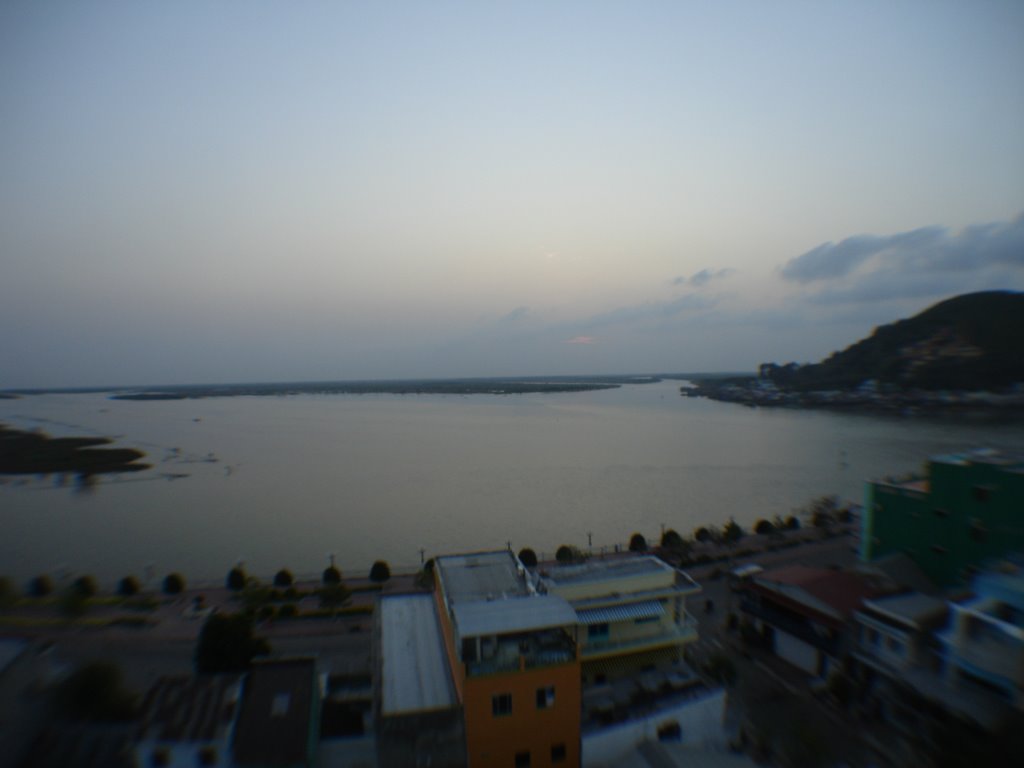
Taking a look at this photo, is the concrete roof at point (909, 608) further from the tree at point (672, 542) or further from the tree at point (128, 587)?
the tree at point (128, 587)

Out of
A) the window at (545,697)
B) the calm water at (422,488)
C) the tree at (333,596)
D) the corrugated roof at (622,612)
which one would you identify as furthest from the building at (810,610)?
the tree at (333,596)

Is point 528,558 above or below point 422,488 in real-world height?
above

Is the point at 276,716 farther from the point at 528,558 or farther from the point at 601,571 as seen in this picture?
the point at 528,558

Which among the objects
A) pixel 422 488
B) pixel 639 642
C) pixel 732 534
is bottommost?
pixel 422 488

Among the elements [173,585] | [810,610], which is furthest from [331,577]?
[810,610]

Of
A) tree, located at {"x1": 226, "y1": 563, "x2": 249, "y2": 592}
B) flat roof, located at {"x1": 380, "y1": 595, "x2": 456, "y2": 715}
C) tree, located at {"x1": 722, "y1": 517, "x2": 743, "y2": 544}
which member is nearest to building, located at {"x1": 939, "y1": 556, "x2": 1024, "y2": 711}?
flat roof, located at {"x1": 380, "y1": 595, "x2": 456, "y2": 715}

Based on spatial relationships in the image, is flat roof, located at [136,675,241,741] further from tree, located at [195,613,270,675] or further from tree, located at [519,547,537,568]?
tree, located at [519,547,537,568]

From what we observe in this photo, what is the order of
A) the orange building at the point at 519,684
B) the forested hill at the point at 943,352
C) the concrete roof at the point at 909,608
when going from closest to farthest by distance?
the orange building at the point at 519,684 < the concrete roof at the point at 909,608 < the forested hill at the point at 943,352
